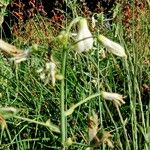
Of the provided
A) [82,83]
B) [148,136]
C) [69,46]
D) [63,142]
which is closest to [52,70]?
[69,46]

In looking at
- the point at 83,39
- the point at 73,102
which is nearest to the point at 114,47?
the point at 83,39

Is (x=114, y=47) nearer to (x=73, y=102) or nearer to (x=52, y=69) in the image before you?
(x=52, y=69)

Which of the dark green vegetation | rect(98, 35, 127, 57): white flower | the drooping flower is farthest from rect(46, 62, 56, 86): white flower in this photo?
the dark green vegetation

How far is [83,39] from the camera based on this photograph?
1566 millimetres

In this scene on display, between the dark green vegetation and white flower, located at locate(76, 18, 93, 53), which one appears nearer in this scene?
white flower, located at locate(76, 18, 93, 53)

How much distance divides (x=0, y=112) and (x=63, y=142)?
0.64 feet

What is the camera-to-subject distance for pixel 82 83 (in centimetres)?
363

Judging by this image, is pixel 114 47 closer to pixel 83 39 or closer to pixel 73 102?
pixel 83 39

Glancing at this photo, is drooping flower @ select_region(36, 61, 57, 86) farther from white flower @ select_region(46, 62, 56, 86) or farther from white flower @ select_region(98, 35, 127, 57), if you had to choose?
white flower @ select_region(98, 35, 127, 57)

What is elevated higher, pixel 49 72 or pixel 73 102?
pixel 73 102

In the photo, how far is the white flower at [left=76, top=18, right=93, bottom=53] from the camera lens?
156cm

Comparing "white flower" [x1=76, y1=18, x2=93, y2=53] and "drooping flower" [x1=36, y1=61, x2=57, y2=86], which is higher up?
"white flower" [x1=76, y1=18, x2=93, y2=53]

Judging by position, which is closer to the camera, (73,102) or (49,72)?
(49,72)

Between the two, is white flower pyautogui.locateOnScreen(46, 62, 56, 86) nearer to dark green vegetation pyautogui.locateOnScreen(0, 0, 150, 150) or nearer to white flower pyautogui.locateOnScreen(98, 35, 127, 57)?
white flower pyautogui.locateOnScreen(98, 35, 127, 57)
